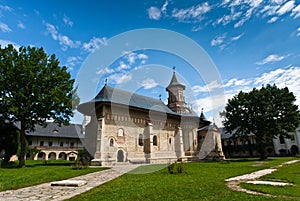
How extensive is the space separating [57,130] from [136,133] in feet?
76.8

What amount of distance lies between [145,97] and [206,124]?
16185 millimetres

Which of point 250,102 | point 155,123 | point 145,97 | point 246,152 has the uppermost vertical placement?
point 145,97

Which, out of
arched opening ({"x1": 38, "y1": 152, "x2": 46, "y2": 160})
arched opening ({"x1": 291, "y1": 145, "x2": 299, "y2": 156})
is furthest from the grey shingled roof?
arched opening ({"x1": 291, "y1": 145, "x2": 299, "y2": 156})

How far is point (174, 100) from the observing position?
43.4m

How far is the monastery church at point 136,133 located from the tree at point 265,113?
7593 mm

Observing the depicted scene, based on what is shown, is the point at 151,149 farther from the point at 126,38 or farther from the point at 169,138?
the point at 126,38

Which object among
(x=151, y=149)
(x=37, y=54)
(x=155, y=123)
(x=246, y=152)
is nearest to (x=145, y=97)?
(x=155, y=123)

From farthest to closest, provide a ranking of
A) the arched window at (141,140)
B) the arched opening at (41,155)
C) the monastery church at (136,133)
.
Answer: the arched opening at (41,155), the arched window at (141,140), the monastery church at (136,133)

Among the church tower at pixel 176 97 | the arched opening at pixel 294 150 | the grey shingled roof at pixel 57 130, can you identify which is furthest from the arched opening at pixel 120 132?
the arched opening at pixel 294 150

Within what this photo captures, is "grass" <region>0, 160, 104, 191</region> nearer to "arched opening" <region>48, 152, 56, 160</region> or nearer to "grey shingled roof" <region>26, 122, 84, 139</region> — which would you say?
"grey shingled roof" <region>26, 122, 84, 139</region>

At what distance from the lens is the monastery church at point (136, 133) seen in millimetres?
23844

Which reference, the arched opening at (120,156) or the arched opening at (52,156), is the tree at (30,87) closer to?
the arched opening at (120,156)

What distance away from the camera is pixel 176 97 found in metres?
43.5

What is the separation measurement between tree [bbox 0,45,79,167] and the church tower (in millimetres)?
24996
